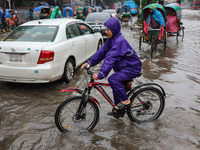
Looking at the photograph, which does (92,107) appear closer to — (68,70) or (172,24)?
(68,70)

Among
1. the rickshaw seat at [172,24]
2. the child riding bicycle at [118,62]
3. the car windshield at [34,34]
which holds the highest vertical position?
the rickshaw seat at [172,24]

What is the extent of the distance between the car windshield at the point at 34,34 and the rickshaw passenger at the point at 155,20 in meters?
4.69

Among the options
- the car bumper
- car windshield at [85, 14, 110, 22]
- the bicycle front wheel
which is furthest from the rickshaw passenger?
the bicycle front wheel

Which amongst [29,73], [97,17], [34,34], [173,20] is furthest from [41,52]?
[97,17]

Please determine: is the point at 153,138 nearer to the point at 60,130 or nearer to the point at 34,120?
the point at 60,130

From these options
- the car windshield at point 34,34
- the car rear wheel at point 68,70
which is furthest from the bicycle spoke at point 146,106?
the car windshield at point 34,34

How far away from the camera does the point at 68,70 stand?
557 centimetres

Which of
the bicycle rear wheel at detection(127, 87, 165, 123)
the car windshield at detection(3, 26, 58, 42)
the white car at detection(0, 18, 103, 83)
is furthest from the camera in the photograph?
the car windshield at detection(3, 26, 58, 42)

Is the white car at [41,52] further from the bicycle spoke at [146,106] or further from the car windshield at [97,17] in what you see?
the car windshield at [97,17]

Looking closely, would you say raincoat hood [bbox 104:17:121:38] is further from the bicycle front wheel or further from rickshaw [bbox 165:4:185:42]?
rickshaw [bbox 165:4:185:42]

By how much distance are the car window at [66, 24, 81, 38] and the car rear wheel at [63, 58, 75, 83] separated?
2.47ft

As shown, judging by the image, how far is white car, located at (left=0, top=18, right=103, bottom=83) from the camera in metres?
4.66

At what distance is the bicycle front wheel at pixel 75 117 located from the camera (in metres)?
3.20

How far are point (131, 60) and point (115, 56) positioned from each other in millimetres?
343
